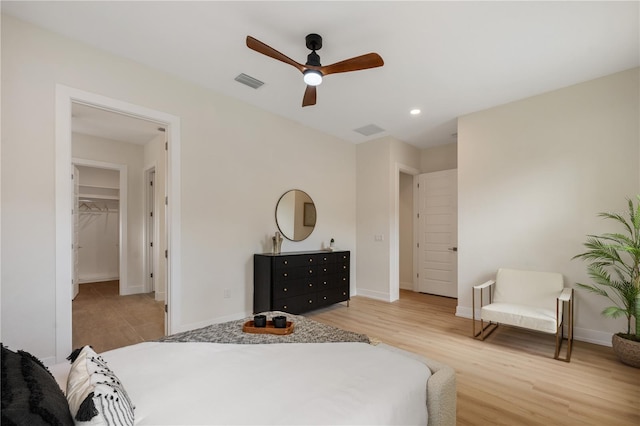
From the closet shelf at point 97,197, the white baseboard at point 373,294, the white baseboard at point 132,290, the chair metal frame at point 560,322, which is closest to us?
the chair metal frame at point 560,322

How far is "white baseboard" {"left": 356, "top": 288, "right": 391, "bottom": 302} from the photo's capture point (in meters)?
5.02

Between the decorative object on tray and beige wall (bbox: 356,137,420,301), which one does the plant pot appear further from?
the decorative object on tray

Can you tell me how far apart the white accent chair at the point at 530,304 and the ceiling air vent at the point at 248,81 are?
3360 mm

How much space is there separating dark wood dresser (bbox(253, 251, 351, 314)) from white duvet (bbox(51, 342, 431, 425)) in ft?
6.70

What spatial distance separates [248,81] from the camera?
331cm

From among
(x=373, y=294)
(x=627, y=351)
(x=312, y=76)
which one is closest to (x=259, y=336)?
(x=312, y=76)

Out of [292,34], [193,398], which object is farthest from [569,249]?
[193,398]

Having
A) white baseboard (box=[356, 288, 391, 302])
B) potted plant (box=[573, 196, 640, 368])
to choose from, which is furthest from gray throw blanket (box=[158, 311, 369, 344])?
white baseboard (box=[356, 288, 391, 302])

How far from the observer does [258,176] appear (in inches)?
160

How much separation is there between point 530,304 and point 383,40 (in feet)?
10.6

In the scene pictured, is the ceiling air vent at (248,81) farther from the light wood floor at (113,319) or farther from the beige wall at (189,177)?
the light wood floor at (113,319)

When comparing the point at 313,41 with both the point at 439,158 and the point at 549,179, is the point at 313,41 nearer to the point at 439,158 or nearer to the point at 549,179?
the point at 549,179

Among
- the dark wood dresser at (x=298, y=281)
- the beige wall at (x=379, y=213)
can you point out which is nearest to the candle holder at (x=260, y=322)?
the dark wood dresser at (x=298, y=281)

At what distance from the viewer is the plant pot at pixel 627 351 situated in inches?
103
